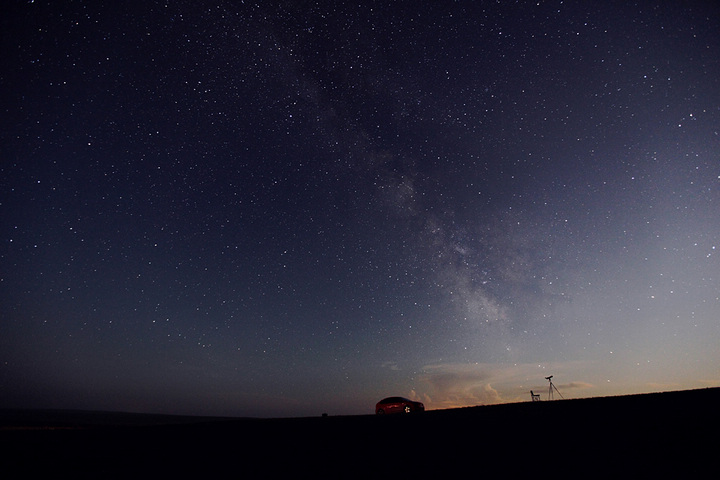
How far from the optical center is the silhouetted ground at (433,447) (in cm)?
479

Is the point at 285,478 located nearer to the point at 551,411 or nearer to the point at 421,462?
the point at 421,462

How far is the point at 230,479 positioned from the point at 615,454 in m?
5.09

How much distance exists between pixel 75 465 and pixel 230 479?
2.56 metres

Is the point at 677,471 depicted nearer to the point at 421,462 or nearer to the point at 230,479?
the point at 421,462

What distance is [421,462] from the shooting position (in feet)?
16.8

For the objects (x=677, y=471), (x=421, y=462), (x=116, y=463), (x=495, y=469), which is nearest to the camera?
(x=677, y=471)

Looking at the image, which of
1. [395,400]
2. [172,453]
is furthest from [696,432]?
[395,400]

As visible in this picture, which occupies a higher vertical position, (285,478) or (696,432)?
(696,432)

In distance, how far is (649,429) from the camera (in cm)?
566

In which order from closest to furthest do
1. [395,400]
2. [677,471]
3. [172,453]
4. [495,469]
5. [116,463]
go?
[677,471], [495,469], [116,463], [172,453], [395,400]

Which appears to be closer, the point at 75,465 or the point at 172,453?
the point at 75,465

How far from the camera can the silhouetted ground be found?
189 inches

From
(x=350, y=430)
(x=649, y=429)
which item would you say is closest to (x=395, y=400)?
(x=350, y=430)

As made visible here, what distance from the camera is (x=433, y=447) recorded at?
575 cm
